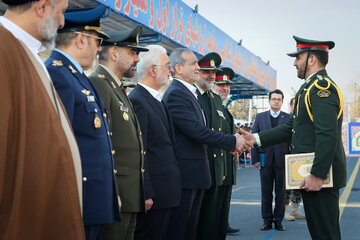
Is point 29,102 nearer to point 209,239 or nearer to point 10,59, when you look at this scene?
point 10,59

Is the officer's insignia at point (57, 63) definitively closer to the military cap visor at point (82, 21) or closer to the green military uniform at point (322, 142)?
the military cap visor at point (82, 21)

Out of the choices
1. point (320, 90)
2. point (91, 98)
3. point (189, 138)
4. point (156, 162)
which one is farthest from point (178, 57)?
point (91, 98)

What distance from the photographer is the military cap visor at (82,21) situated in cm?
233

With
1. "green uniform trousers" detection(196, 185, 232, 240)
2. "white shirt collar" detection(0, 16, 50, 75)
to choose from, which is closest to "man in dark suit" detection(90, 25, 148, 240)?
"white shirt collar" detection(0, 16, 50, 75)

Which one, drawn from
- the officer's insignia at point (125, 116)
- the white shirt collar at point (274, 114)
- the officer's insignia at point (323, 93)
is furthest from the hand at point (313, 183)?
the white shirt collar at point (274, 114)

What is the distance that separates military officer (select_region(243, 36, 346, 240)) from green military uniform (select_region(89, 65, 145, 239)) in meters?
1.34

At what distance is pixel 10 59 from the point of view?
140cm

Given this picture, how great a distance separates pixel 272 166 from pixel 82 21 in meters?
4.63

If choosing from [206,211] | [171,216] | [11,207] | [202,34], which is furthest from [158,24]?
[11,207]

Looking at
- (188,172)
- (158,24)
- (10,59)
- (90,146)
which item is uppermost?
(158,24)

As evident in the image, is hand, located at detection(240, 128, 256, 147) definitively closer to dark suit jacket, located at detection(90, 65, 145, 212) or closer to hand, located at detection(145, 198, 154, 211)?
hand, located at detection(145, 198, 154, 211)

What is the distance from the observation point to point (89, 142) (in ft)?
7.09

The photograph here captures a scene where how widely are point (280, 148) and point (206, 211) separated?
2291 mm

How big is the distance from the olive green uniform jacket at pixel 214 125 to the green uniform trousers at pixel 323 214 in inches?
46.3
